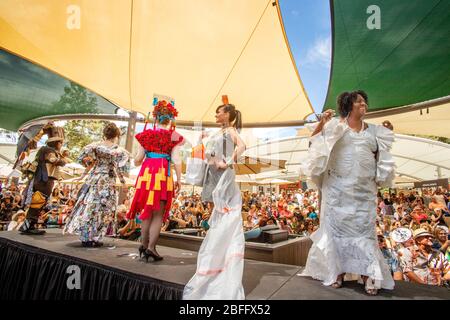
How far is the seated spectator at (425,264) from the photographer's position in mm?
2947

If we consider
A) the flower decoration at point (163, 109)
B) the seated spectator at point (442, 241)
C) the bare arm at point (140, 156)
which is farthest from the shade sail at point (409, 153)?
the bare arm at point (140, 156)

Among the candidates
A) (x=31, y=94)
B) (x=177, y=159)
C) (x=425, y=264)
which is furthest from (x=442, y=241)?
(x=31, y=94)

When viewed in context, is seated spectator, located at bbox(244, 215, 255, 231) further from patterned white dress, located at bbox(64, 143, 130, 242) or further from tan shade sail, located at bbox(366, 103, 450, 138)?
patterned white dress, located at bbox(64, 143, 130, 242)

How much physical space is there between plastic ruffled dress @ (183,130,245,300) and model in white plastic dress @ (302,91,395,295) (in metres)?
0.63

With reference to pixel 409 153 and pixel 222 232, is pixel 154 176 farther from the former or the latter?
pixel 409 153

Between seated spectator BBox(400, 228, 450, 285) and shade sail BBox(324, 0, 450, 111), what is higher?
shade sail BBox(324, 0, 450, 111)

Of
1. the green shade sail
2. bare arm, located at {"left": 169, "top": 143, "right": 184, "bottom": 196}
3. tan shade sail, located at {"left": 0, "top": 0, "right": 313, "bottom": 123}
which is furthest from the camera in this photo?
the green shade sail

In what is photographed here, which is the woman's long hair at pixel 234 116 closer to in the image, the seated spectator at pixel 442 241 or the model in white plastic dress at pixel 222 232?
the model in white plastic dress at pixel 222 232

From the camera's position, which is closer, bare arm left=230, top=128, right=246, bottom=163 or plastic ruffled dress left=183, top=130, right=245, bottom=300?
plastic ruffled dress left=183, top=130, right=245, bottom=300

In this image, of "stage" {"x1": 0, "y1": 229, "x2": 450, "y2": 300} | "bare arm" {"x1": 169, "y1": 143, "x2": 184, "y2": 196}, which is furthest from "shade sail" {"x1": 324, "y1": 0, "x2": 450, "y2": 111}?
"stage" {"x1": 0, "y1": 229, "x2": 450, "y2": 300}

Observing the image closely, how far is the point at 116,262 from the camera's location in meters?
2.20

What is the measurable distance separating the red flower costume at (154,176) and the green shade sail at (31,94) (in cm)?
520

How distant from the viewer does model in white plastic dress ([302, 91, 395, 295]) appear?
1.72 metres
